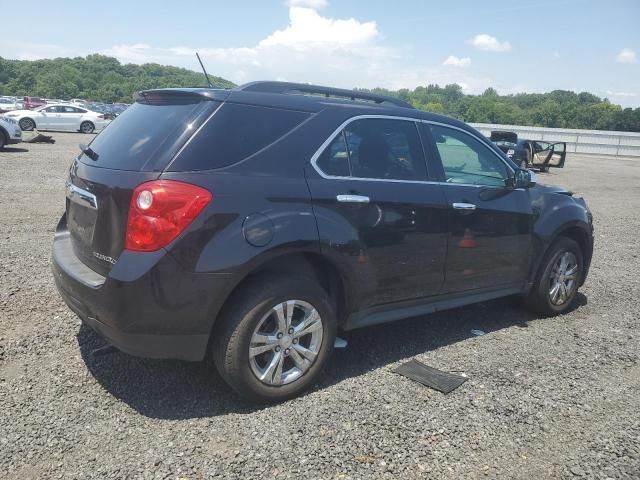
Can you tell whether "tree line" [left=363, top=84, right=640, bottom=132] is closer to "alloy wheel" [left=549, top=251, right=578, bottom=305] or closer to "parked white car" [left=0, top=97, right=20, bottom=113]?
"parked white car" [left=0, top=97, right=20, bottom=113]

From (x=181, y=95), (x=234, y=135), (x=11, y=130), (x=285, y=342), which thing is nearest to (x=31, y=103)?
(x=11, y=130)

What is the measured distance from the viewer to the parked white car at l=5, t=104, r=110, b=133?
87.8ft

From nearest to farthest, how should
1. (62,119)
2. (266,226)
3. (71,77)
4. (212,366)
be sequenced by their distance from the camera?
(266,226), (212,366), (62,119), (71,77)

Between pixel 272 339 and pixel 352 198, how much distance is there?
3.36ft

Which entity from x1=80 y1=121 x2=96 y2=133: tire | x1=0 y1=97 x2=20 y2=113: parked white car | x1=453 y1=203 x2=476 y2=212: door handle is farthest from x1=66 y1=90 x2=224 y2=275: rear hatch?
x1=0 y1=97 x2=20 y2=113: parked white car

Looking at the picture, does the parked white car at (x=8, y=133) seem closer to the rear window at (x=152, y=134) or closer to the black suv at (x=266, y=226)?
the black suv at (x=266, y=226)

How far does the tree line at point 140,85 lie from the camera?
238 feet

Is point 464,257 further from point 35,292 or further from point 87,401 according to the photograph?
point 35,292

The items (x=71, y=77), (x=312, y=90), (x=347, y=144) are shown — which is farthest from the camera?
(x=71, y=77)

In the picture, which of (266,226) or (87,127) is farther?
(87,127)

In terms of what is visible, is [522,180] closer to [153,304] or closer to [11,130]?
[153,304]

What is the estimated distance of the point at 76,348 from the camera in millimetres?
3867

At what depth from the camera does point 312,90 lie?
4012 millimetres

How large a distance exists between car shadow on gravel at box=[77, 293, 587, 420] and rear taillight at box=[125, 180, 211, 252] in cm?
104
